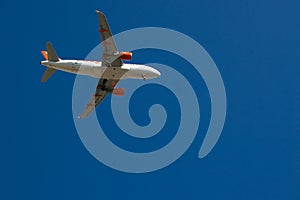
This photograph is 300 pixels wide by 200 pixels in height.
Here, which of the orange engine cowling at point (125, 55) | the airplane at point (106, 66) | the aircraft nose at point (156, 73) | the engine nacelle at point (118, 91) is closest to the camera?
the airplane at point (106, 66)

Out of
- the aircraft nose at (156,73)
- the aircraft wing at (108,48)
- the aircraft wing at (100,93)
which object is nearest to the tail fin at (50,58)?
the aircraft wing at (108,48)

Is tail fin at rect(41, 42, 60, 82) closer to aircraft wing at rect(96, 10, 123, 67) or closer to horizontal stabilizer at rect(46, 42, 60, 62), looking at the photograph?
horizontal stabilizer at rect(46, 42, 60, 62)

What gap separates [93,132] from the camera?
7775 centimetres

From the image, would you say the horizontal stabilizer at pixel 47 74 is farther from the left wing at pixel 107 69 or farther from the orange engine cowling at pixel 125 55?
the orange engine cowling at pixel 125 55

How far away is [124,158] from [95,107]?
402 inches

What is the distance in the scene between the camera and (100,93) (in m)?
83.2

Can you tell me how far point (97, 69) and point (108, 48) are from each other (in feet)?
10.3

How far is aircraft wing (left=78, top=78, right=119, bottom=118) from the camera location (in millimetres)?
81875

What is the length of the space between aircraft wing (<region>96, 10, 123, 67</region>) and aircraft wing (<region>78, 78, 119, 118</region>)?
5253mm

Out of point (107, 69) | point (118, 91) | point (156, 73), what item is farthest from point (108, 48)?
point (118, 91)

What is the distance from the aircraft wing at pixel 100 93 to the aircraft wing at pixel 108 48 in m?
5.25

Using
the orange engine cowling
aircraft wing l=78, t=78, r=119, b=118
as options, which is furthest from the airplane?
aircraft wing l=78, t=78, r=119, b=118

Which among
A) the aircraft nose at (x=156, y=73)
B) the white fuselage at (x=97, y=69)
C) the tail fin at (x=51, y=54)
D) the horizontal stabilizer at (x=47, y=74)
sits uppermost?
the aircraft nose at (x=156, y=73)

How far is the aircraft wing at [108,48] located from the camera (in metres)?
73.2
